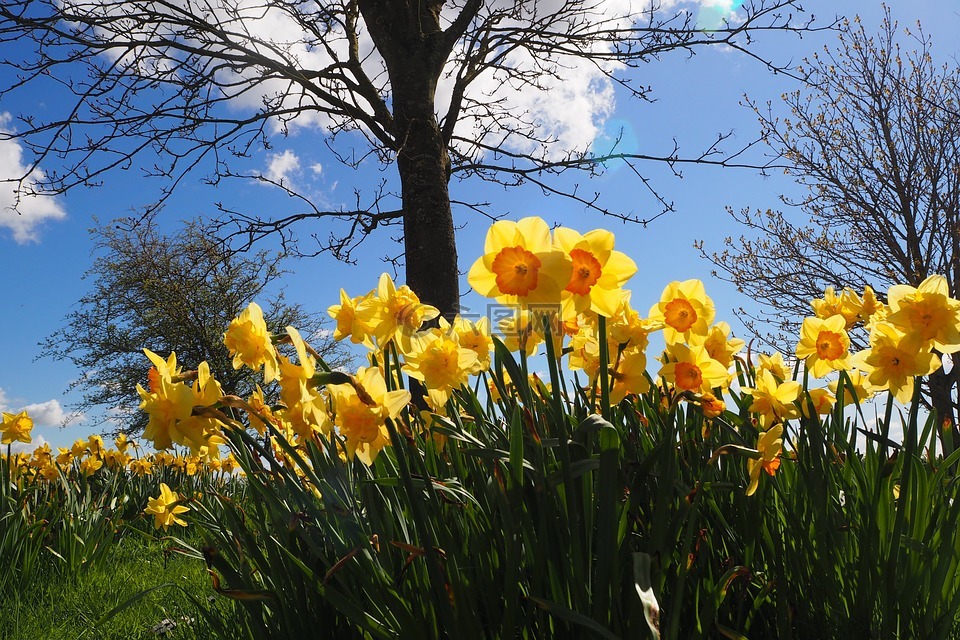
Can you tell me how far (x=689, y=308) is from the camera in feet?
5.14

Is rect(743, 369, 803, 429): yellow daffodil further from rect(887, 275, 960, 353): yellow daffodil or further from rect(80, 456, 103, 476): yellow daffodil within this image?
rect(80, 456, 103, 476): yellow daffodil

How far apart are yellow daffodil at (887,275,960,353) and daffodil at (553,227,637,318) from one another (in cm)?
86

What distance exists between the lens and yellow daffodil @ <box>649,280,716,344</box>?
5.13 feet

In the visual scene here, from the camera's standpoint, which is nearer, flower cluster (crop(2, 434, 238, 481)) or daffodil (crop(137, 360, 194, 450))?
daffodil (crop(137, 360, 194, 450))

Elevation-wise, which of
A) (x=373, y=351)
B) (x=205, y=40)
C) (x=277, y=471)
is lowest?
(x=277, y=471)

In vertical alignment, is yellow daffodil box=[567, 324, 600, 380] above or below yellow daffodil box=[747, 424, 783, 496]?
above

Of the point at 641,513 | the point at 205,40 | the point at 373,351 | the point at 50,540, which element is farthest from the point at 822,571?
the point at 205,40

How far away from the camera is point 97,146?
20.5ft

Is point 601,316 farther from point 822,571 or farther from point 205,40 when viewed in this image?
point 205,40

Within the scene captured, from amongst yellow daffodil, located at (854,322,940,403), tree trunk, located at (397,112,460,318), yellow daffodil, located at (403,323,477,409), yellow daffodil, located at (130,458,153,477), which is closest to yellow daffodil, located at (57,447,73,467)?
yellow daffodil, located at (130,458,153,477)

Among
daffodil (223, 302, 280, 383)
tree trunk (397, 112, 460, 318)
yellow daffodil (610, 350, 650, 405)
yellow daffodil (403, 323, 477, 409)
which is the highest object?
tree trunk (397, 112, 460, 318)

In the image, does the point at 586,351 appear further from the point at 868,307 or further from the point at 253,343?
the point at 868,307

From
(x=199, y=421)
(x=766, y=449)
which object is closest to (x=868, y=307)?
(x=766, y=449)

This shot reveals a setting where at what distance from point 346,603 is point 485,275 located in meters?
0.74
